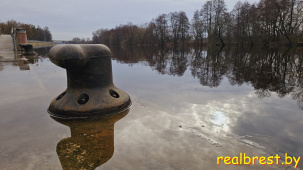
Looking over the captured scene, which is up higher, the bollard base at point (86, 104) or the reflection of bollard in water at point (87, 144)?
the bollard base at point (86, 104)

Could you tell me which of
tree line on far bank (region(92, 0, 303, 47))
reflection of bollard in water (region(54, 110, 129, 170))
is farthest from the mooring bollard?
tree line on far bank (region(92, 0, 303, 47))

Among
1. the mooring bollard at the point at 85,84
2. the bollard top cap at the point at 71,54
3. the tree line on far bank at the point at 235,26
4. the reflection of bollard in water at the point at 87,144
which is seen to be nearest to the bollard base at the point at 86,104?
the mooring bollard at the point at 85,84

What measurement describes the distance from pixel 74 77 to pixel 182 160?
136 inches

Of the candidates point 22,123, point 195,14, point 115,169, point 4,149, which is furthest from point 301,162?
point 195,14

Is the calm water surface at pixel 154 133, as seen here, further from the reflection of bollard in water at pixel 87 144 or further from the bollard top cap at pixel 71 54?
the bollard top cap at pixel 71 54

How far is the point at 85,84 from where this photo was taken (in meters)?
5.20

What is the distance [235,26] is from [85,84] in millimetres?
65280

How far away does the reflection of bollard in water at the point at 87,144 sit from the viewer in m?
2.99

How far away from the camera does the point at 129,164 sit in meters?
2.97

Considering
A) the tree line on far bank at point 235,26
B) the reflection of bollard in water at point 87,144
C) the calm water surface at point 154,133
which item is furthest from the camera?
the tree line on far bank at point 235,26

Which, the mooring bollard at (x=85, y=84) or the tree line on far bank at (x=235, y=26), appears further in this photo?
the tree line on far bank at (x=235, y=26)

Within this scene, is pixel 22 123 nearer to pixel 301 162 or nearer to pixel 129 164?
pixel 129 164

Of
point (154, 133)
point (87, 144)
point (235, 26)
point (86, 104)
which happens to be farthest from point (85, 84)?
point (235, 26)

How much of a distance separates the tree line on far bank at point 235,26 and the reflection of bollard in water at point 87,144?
2014 inches
